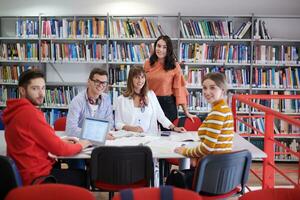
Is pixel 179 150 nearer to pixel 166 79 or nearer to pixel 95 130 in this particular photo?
pixel 95 130

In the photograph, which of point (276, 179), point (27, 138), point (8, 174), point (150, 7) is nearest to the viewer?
point (8, 174)

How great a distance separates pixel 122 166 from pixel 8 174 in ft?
2.36

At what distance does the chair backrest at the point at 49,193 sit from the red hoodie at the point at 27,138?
743 millimetres

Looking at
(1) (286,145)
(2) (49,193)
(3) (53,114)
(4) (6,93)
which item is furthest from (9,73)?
(2) (49,193)

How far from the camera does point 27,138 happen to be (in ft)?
7.98

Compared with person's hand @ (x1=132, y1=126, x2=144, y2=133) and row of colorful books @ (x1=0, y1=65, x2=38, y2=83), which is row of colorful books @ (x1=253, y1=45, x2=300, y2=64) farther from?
row of colorful books @ (x1=0, y1=65, x2=38, y2=83)

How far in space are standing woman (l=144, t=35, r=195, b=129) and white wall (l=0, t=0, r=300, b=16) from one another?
1988mm

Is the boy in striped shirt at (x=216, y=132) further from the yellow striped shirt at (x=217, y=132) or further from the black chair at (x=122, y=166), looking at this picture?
the black chair at (x=122, y=166)

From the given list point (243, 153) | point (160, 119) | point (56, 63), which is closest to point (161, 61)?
point (160, 119)

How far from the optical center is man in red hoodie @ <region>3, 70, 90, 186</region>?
7.97 ft

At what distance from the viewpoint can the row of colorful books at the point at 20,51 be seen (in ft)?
19.5

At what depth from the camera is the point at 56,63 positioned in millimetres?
6137

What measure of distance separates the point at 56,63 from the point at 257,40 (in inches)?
118

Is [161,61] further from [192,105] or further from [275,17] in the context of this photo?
[275,17]
